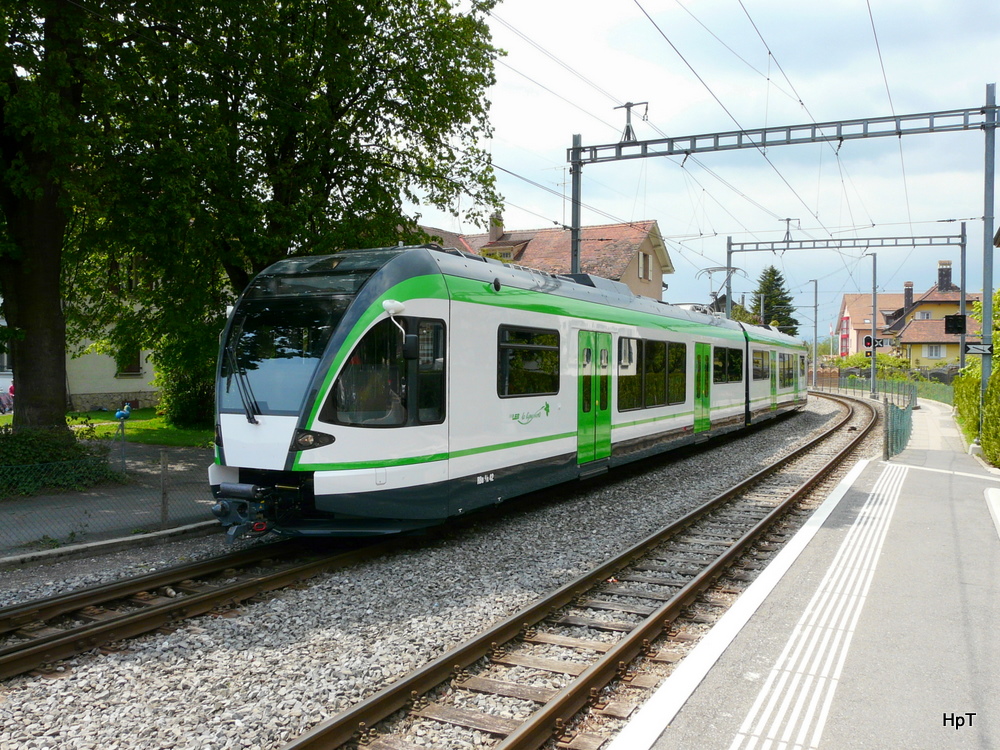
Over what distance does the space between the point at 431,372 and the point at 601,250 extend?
3427 centimetres

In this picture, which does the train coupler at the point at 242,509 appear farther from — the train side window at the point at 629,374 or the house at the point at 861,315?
the house at the point at 861,315

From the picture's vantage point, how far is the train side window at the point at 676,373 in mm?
15641

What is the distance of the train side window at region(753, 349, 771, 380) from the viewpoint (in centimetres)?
2372

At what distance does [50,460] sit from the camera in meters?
12.0

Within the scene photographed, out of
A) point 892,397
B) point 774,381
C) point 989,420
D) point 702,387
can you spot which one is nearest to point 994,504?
point 989,420

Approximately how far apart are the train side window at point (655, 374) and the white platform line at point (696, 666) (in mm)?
5829

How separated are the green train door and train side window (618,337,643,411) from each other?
389 cm

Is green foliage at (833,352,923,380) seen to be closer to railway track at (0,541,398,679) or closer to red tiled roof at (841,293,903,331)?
red tiled roof at (841,293,903,331)

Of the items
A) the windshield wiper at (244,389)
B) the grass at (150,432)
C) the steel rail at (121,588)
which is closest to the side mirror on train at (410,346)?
the windshield wiper at (244,389)

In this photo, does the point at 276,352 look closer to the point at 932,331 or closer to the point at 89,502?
the point at 89,502

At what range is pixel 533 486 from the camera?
1045cm

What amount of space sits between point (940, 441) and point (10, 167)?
2250 centimetres

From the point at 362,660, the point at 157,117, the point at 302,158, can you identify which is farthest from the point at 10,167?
the point at 362,660

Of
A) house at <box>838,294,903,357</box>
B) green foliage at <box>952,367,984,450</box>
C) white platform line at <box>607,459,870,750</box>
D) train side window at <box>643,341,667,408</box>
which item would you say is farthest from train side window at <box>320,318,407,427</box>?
house at <box>838,294,903,357</box>
